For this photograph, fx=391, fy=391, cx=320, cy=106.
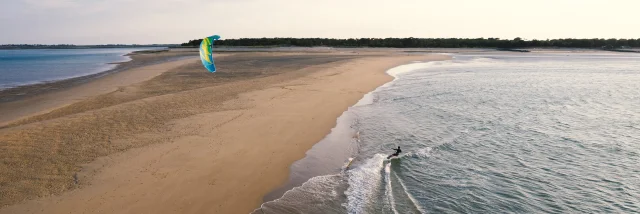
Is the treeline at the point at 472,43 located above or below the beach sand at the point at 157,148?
above

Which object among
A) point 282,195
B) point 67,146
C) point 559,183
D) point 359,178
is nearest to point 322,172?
point 359,178

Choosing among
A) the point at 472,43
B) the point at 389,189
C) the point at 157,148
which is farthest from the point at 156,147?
the point at 472,43

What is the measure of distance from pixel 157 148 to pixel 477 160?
382 inches

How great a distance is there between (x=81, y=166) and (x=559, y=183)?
12488 mm

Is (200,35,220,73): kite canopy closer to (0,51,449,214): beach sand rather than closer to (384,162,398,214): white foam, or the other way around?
(0,51,449,214): beach sand

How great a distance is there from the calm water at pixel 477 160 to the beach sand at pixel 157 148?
3.68 feet

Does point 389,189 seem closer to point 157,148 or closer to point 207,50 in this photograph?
point 157,148

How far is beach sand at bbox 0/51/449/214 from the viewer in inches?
337

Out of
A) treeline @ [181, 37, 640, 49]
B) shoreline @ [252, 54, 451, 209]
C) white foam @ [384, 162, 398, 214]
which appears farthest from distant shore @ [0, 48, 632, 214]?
treeline @ [181, 37, 640, 49]

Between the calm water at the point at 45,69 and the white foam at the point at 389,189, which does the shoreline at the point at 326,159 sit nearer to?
the white foam at the point at 389,189

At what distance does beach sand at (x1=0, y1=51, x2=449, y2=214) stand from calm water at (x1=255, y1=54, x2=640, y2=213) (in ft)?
3.68

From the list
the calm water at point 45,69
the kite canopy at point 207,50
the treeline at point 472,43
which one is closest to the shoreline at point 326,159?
the kite canopy at point 207,50

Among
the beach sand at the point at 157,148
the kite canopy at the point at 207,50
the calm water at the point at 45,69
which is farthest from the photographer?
the calm water at the point at 45,69

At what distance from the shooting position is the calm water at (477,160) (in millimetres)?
8891
